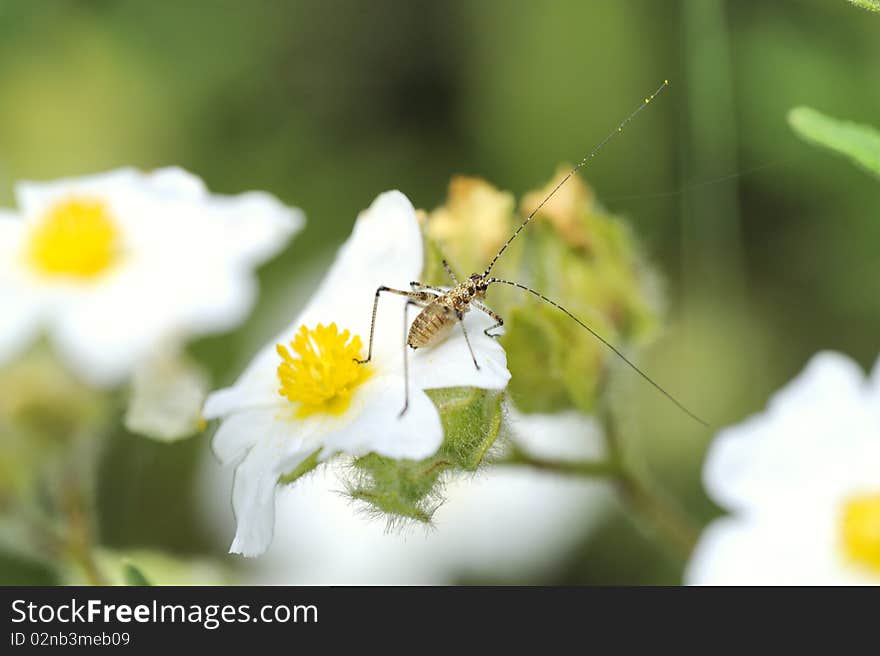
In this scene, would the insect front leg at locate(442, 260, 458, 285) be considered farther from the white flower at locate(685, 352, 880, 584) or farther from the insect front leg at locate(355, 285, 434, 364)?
the white flower at locate(685, 352, 880, 584)

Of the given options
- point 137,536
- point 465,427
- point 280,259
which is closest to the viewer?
point 465,427

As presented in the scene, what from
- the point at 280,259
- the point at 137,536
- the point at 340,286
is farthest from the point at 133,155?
the point at 340,286

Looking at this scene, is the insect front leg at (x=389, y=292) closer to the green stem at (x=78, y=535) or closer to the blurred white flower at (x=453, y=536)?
the green stem at (x=78, y=535)

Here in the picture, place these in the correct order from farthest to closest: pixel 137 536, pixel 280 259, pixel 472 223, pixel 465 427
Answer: pixel 280 259, pixel 137 536, pixel 472 223, pixel 465 427

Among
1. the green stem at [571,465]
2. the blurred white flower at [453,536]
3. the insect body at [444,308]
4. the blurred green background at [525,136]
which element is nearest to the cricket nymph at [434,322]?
the insect body at [444,308]

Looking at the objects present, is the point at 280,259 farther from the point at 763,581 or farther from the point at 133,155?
the point at 763,581

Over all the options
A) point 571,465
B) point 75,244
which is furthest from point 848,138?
point 75,244
